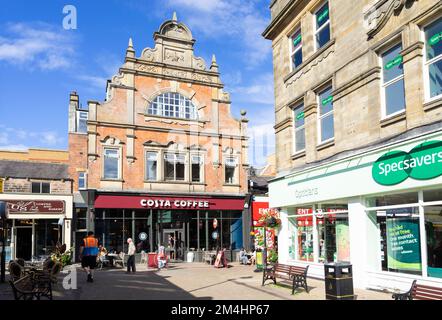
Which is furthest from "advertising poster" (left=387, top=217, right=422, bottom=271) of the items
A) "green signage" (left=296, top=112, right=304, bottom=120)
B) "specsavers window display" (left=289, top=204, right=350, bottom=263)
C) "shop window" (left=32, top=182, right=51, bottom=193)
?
"shop window" (left=32, top=182, right=51, bottom=193)

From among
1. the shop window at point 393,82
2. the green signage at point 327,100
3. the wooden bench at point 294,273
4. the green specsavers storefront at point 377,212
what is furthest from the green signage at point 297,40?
the wooden bench at point 294,273

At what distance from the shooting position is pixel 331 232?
14734 millimetres

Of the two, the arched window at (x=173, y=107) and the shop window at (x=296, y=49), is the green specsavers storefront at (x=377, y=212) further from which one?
the arched window at (x=173, y=107)

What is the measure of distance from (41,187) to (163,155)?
740 centimetres

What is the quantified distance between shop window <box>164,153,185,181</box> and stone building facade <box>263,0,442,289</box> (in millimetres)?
11257

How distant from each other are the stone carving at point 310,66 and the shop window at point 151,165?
12642 millimetres

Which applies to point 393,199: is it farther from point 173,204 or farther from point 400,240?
point 173,204

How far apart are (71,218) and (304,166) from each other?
1546 cm

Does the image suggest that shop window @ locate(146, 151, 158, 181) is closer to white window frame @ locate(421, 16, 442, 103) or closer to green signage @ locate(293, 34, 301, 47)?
green signage @ locate(293, 34, 301, 47)

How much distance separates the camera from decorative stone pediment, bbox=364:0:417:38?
1165 centimetres

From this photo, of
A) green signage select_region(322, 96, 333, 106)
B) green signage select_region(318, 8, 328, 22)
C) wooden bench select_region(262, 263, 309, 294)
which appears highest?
green signage select_region(318, 8, 328, 22)

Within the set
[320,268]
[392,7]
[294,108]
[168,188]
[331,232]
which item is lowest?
[320,268]

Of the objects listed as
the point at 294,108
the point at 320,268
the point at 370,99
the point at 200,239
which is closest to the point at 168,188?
the point at 200,239
